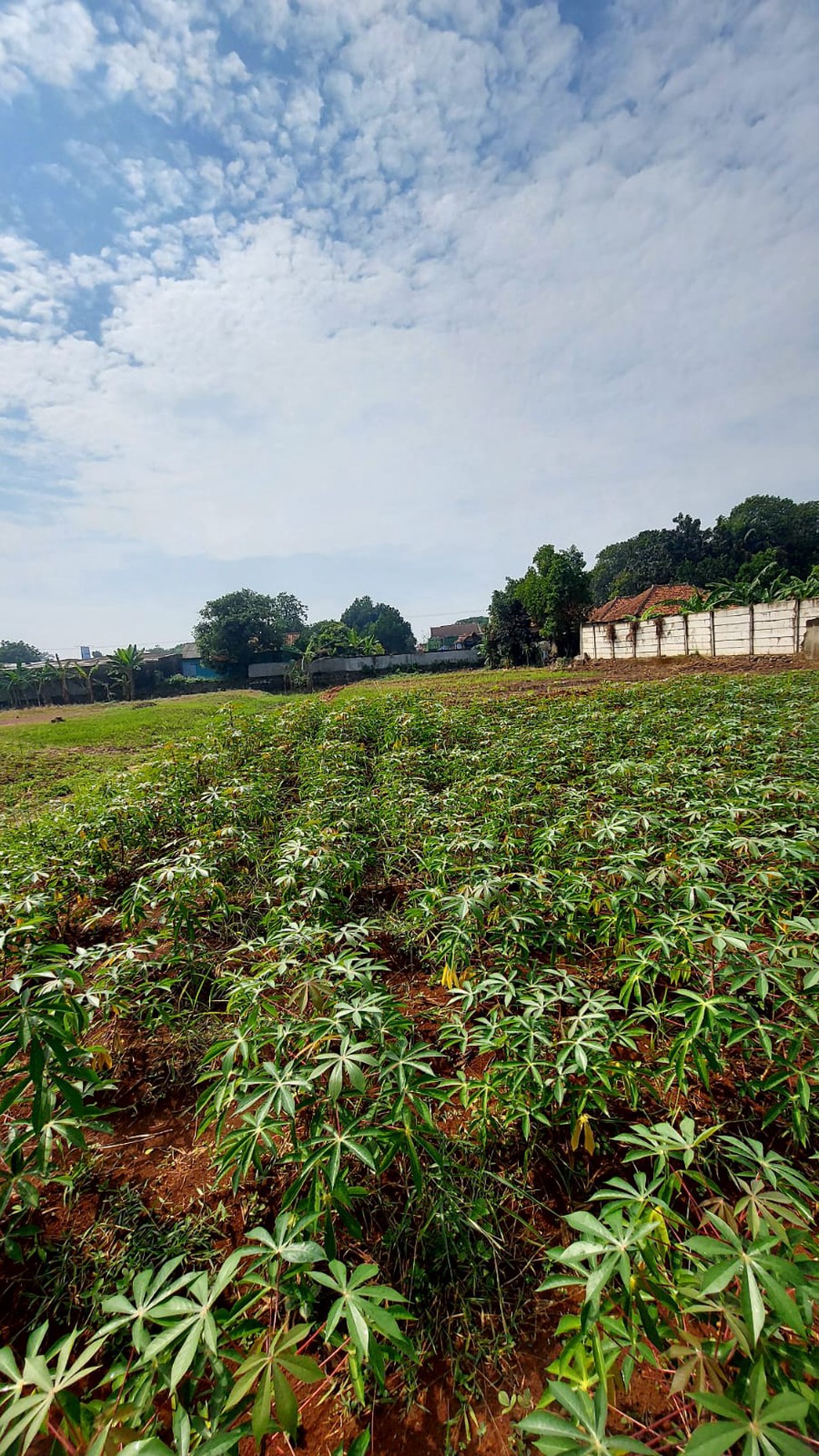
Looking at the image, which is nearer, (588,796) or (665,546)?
(588,796)

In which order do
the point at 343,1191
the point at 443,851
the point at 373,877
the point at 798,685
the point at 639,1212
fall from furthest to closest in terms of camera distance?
the point at 798,685 < the point at 373,877 < the point at 443,851 < the point at 343,1191 < the point at 639,1212

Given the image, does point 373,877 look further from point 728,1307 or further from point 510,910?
point 728,1307

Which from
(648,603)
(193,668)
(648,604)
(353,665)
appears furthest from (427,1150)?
(193,668)

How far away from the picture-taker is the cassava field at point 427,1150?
1.08 m

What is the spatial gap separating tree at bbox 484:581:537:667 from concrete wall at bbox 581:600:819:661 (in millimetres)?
7040

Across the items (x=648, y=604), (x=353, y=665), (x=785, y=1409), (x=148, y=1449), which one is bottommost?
(x=148, y=1449)

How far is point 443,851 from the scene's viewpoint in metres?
3.16

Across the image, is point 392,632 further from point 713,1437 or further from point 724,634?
point 713,1437

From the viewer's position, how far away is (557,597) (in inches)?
1111

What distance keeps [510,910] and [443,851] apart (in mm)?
679

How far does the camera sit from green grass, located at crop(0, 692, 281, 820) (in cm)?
786

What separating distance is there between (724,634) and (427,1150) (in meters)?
21.3

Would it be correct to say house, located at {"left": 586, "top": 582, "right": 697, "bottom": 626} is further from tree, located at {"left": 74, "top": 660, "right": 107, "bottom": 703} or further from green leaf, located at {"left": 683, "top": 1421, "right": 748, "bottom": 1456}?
tree, located at {"left": 74, "top": 660, "right": 107, "bottom": 703}

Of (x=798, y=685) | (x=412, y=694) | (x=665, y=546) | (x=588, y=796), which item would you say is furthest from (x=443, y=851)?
(x=665, y=546)
